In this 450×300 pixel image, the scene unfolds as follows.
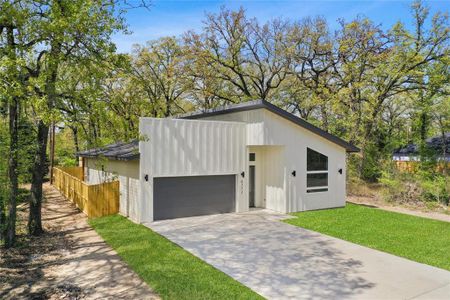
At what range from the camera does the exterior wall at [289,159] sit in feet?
41.3

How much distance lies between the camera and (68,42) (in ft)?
28.6

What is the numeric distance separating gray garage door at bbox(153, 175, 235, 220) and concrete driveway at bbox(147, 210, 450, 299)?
3.00ft

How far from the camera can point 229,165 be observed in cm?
1271

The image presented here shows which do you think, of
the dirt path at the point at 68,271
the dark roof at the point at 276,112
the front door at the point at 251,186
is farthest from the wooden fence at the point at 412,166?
the dirt path at the point at 68,271

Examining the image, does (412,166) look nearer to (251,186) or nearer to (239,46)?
(251,186)

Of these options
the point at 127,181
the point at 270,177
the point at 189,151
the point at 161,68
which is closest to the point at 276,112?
the point at 270,177

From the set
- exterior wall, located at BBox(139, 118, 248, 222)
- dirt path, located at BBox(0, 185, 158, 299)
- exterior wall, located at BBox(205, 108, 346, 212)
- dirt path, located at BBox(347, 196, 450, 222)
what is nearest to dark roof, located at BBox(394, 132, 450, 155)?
dirt path, located at BBox(347, 196, 450, 222)

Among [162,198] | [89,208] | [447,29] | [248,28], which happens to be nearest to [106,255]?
[162,198]

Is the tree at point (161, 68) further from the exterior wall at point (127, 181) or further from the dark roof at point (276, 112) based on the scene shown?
the exterior wall at point (127, 181)

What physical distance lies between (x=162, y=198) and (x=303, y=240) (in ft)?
16.6

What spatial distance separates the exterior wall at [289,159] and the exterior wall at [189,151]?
85cm

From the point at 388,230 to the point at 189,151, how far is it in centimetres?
699

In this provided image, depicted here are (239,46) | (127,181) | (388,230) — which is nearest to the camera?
(388,230)

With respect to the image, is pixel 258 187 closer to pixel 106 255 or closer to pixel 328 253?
pixel 328 253
